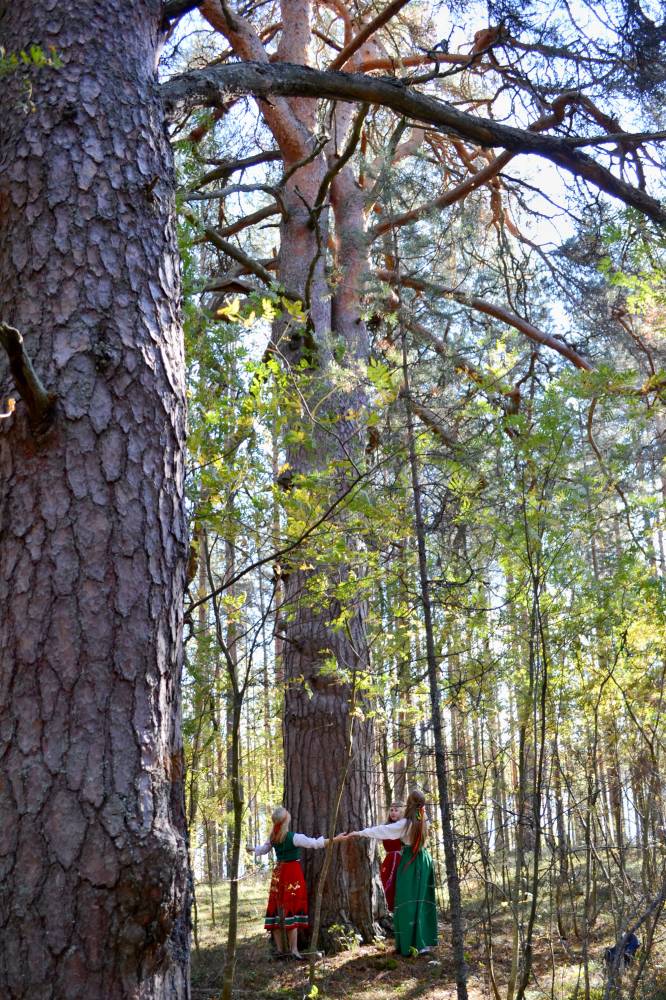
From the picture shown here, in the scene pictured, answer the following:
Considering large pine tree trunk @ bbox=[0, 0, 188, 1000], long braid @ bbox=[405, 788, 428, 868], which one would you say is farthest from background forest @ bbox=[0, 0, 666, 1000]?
long braid @ bbox=[405, 788, 428, 868]

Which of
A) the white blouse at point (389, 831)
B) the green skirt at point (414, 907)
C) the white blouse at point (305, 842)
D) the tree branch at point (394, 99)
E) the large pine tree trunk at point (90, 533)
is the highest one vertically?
the tree branch at point (394, 99)

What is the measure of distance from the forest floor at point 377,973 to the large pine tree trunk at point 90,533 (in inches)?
140

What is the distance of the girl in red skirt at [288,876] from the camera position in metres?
6.30

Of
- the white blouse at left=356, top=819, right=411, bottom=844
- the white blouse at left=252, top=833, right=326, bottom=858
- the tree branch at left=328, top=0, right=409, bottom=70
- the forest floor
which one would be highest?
the tree branch at left=328, top=0, right=409, bottom=70

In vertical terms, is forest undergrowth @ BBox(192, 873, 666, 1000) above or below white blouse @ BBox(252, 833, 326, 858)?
below

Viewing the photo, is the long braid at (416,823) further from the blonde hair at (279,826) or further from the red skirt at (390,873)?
the blonde hair at (279,826)

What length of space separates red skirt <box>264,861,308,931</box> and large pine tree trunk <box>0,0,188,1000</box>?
4.84 metres

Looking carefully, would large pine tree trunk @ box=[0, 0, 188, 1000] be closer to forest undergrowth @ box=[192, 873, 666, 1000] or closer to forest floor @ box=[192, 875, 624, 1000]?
forest undergrowth @ box=[192, 873, 666, 1000]

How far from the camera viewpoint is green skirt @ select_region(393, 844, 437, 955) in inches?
252

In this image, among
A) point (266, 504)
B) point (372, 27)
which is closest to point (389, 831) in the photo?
point (266, 504)

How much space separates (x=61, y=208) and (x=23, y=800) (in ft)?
4.87

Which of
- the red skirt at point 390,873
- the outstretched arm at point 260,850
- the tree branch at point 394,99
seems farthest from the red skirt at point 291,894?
the tree branch at point 394,99

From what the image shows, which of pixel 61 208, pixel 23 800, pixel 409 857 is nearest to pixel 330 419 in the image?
pixel 61 208

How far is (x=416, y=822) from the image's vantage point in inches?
254
